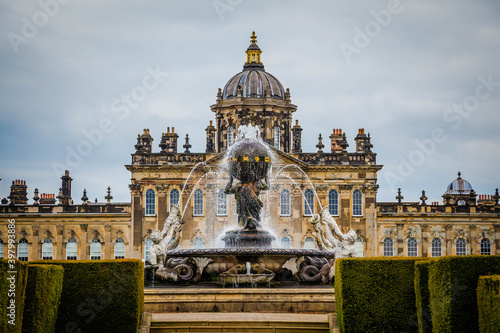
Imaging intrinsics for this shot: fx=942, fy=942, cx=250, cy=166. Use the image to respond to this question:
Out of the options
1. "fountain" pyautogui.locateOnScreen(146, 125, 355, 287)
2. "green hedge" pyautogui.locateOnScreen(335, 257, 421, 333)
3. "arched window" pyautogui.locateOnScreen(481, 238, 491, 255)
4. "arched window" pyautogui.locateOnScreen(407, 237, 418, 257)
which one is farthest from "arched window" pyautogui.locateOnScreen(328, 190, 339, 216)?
"green hedge" pyautogui.locateOnScreen(335, 257, 421, 333)

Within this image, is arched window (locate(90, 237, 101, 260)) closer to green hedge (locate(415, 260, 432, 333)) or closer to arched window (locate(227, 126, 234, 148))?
arched window (locate(227, 126, 234, 148))

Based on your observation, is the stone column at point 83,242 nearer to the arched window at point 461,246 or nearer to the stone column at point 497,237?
the arched window at point 461,246

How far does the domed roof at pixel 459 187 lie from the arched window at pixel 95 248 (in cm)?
3540

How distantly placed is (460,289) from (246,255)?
703 cm

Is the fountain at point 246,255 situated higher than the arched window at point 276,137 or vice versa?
the arched window at point 276,137

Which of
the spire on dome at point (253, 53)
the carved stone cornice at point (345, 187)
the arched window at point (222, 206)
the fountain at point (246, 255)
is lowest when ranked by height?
the fountain at point (246, 255)

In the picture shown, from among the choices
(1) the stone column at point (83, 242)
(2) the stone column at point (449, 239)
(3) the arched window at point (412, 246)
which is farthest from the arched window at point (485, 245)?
(1) the stone column at point (83, 242)

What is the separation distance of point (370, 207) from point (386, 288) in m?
42.9

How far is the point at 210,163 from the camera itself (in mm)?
58344

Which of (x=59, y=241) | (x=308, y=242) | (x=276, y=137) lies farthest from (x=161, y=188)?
(x=308, y=242)

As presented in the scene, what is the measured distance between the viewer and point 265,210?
5659 cm

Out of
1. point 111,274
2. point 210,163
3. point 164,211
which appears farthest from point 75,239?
point 111,274

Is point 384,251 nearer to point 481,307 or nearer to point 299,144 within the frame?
point 299,144

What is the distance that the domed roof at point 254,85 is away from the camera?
65250 millimetres
